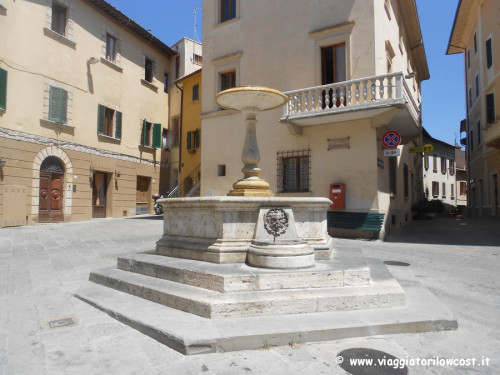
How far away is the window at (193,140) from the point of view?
68.7 feet

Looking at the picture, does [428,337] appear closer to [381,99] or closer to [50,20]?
[381,99]

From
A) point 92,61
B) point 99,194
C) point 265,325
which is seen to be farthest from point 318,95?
point 99,194

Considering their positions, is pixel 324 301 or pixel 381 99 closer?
pixel 324 301

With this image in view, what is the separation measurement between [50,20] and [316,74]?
38.5ft

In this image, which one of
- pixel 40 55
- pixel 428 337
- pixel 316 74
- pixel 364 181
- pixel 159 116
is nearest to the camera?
pixel 428 337

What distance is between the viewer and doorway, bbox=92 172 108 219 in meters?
17.6

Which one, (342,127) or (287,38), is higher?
(287,38)

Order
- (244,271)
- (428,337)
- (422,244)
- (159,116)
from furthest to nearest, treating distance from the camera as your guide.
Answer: (159,116) → (422,244) → (244,271) → (428,337)

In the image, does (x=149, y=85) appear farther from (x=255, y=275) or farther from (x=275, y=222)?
(x=255, y=275)

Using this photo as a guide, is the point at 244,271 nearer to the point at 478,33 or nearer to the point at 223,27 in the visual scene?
the point at 223,27

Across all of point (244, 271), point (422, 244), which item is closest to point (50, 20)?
point (244, 271)

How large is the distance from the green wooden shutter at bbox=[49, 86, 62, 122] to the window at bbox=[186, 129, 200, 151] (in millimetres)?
7612

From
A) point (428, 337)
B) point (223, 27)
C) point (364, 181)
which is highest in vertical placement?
point (223, 27)

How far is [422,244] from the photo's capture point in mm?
10453
